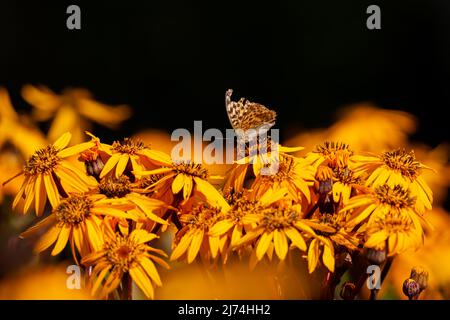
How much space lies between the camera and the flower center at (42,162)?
996 mm

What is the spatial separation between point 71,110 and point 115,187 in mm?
522

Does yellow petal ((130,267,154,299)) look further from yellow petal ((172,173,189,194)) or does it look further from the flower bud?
the flower bud

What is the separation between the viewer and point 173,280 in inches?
38.8

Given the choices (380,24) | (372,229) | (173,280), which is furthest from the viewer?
(380,24)

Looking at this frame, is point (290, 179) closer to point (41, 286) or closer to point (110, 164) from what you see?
point (110, 164)

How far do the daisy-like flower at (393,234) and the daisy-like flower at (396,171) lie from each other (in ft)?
0.36

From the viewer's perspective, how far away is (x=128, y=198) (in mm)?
927

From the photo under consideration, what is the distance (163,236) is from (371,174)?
12.0 inches

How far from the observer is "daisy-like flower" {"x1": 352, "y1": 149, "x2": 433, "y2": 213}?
1.01 meters

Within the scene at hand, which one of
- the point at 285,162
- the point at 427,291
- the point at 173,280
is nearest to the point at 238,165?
the point at 285,162

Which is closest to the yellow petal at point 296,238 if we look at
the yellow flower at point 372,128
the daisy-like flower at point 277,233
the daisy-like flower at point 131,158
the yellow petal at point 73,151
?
the daisy-like flower at point 277,233

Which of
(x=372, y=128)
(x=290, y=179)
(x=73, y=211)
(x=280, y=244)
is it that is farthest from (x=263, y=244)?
(x=372, y=128)

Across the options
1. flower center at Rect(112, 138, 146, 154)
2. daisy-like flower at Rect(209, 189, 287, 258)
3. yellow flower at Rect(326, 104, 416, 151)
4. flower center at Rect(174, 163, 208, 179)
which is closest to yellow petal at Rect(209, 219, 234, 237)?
daisy-like flower at Rect(209, 189, 287, 258)
